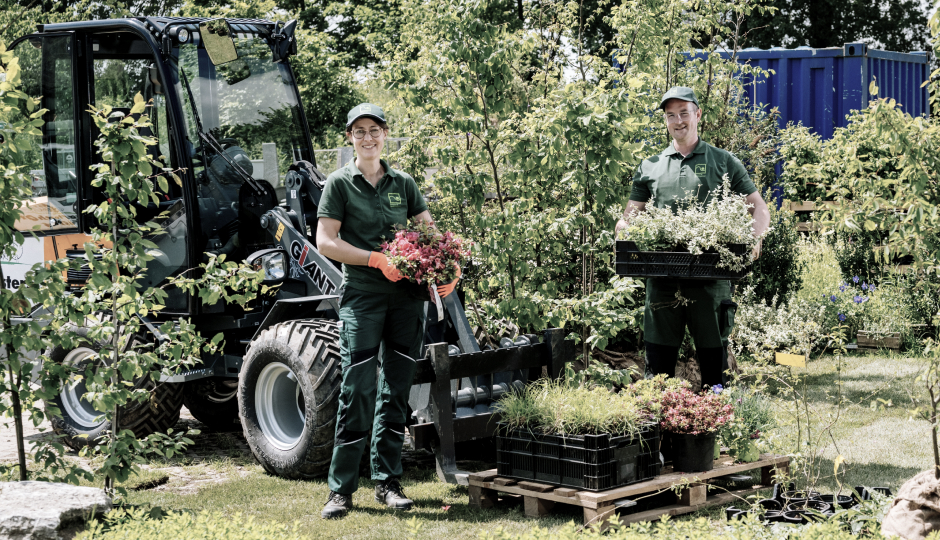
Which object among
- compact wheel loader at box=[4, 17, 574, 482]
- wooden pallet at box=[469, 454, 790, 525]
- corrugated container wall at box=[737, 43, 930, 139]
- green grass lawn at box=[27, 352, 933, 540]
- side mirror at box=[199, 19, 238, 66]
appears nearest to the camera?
wooden pallet at box=[469, 454, 790, 525]

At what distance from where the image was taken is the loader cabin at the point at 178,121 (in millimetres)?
6074

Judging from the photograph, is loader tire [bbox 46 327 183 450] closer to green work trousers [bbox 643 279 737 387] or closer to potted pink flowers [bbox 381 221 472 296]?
potted pink flowers [bbox 381 221 472 296]

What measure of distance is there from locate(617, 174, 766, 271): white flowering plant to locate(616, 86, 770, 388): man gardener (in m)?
0.19

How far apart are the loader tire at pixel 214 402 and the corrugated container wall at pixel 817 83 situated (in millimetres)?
9438

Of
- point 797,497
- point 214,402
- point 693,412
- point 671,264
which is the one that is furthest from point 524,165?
point 214,402

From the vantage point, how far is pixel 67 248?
6.48 metres

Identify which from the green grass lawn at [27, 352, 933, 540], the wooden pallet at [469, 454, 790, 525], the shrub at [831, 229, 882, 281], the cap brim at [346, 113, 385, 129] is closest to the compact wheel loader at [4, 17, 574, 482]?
the green grass lawn at [27, 352, 933, 540]

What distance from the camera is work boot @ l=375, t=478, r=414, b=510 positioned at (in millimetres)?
4676

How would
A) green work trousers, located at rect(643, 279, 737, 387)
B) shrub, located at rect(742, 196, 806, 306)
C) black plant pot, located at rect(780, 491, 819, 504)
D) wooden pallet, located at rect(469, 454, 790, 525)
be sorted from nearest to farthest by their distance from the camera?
black plant pot, located at rect(780, 491, 819, 504) < wooden pallet, located at rect(469, 454, 790, 525) < green work trousers, located at rect(643, 279, 737, 387) < shrub, located at rect(742, 196, 806, 306)

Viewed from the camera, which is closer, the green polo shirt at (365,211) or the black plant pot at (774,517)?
the black plant pot at (774,517)

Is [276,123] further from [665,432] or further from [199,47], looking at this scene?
[665,432]

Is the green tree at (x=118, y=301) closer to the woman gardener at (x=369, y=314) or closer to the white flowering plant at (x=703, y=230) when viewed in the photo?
the woman gardener at (x=369, y=314)

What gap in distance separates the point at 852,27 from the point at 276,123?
23.3 meters

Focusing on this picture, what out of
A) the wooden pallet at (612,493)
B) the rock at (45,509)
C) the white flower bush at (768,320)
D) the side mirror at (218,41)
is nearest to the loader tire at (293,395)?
the wooden pallet at (612,493)
